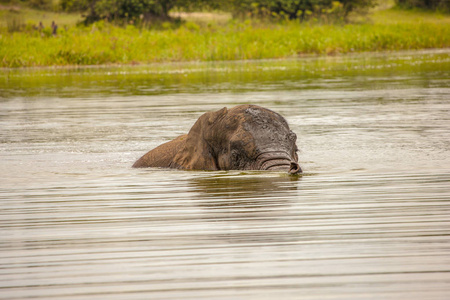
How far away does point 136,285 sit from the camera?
4266mm

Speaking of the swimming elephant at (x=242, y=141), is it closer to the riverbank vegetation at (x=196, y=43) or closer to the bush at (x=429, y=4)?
the riverbank vegetation at (x=196, y=43)

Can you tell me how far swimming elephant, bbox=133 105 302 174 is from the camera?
8.36 metres

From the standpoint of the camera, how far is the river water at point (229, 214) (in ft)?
14.0

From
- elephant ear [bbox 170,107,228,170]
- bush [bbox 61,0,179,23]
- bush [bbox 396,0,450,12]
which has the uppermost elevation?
elephant ear [bbox 170,107,228,170]

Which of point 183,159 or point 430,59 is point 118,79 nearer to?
point 430,59

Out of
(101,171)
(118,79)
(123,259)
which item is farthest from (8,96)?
(123,259)

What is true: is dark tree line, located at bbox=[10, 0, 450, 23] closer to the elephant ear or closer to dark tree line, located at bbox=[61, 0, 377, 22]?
dark tree line, located at bbox=[61, 0, 377, 22]

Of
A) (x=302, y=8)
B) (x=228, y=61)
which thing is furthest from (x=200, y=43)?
(x=302, y=8)

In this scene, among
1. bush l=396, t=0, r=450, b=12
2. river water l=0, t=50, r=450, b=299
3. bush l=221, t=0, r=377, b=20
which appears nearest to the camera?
river water l=0, t=50, r=450, b=299

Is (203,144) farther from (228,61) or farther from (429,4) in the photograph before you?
(429,4)

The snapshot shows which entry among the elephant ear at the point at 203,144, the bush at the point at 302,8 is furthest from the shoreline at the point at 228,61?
the elephant ear at the point at 203,144

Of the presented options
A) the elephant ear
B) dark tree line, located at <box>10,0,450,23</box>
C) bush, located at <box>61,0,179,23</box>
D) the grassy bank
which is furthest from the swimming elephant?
bush, located at <box>61,0,179,23</box>

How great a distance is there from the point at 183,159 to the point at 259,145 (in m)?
1.13

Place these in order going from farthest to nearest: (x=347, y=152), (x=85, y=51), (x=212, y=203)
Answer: (x=85, y=51) → (x=347, y=152) → (x=212, y=203)
